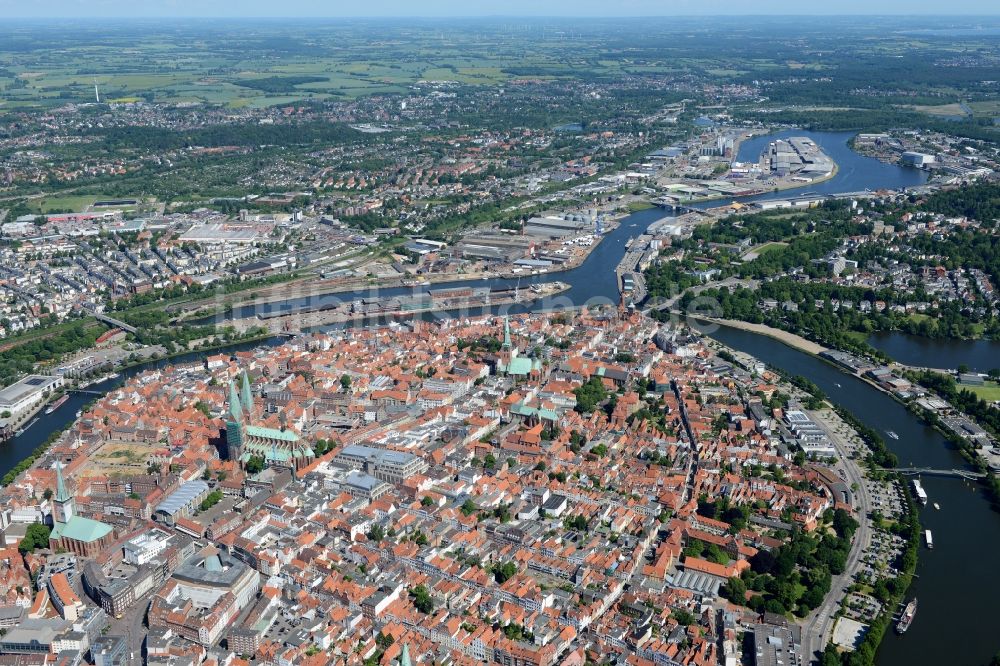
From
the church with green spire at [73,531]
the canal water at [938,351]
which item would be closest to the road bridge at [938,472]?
the canal water at [938,351]

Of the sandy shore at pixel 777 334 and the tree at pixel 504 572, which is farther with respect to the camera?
the sandy shore at pixel 777 334

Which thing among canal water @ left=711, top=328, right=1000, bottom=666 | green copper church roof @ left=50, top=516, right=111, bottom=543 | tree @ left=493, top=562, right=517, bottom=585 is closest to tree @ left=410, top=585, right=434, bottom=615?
tree @ left=493, top=562, right=517, bottom=585

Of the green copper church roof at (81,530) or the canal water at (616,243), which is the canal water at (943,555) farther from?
the green copper church roof at (81,530)

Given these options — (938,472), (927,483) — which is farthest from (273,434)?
(938,472)

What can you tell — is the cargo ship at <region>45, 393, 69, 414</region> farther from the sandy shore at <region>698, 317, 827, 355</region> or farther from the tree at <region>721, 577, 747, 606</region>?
the sandy shore at <region>698, 317, 827, 355</region>

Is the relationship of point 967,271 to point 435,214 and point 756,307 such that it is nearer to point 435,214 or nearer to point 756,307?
point 756,307

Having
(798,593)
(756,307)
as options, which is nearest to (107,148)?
(756,307)
